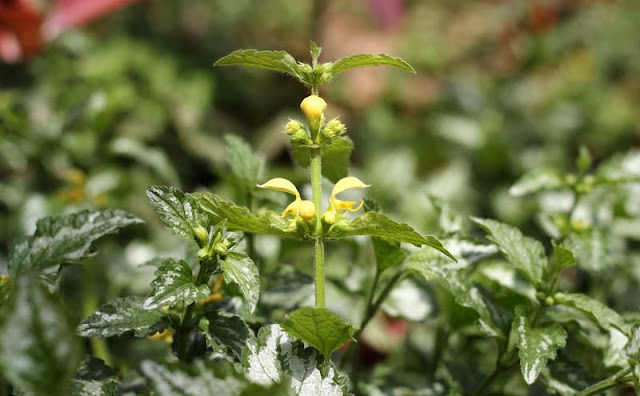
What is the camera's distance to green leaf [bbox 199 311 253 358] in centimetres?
63

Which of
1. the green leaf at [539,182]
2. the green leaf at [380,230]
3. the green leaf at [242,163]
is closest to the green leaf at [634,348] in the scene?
A: the green leaf at [380,230]

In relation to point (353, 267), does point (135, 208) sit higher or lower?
higher

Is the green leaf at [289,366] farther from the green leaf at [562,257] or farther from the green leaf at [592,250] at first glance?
the green leaf at [592,250]

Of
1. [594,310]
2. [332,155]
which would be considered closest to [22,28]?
[332,155]

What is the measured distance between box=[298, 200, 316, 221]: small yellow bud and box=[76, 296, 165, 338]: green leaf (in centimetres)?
17

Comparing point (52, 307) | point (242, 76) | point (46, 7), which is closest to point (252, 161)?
point (52, 307)

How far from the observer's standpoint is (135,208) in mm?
1460

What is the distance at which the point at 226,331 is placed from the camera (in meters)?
0.64

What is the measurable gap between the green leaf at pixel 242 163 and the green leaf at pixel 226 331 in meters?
0.18

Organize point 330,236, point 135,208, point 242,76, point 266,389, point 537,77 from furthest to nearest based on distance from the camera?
point 537,77 → point 242,76 → point 135,208 → point 330,236 → point 266,389

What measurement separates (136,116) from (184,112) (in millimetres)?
141

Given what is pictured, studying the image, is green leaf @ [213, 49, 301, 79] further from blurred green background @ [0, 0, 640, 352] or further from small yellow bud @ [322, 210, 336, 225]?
blurred green background @ [0, 0, 640, 352]

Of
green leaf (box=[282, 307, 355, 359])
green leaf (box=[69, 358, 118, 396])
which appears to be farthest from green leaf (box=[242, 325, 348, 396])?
green leaf (box=[69, 358, 118, 396])

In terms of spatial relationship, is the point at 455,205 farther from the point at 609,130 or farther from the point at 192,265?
the point at 192,265
